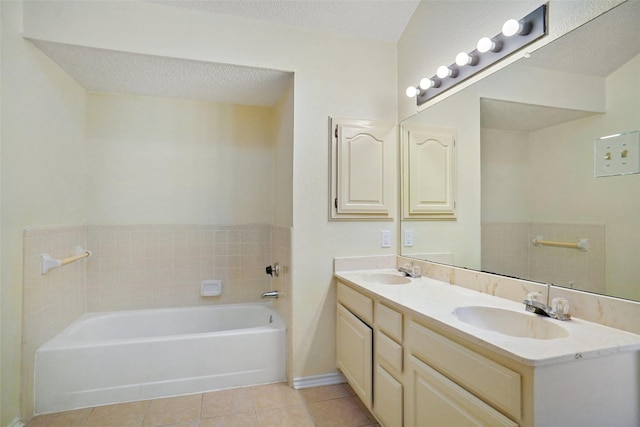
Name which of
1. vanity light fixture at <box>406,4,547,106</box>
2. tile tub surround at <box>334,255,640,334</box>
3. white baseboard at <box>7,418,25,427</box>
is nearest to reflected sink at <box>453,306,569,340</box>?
tile tub surround at <box>334,255,640,334</box>

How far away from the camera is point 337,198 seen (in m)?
2.24

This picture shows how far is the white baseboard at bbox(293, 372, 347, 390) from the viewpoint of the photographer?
218 centimetres

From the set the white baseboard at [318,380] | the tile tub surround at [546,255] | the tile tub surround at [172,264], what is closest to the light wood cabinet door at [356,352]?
the white baseboard at [318,380]

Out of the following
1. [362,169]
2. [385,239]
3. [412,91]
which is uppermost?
[412,91]

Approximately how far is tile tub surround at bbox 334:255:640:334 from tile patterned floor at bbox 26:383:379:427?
0.89 metres

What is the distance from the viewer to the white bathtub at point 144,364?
1943 millimetres

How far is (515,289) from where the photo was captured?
4.76 feet

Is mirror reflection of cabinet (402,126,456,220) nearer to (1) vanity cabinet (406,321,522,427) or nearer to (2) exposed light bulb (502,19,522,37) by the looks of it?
(2) exposed light bulb (502,19,522,37)

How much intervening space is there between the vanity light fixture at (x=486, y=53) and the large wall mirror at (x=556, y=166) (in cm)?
8

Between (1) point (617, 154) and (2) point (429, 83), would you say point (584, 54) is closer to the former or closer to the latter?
(1) point (617, 154)

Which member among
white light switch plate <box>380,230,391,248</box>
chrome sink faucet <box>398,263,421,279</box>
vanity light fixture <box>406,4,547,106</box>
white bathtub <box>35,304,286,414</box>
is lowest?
white bathtub <box>35,304,286,414</box>

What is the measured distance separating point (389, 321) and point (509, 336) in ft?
1.96

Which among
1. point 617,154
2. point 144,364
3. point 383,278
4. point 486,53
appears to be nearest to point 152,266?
point 144,364

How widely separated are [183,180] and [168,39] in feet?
3.96
